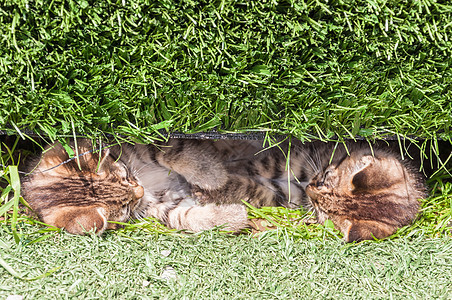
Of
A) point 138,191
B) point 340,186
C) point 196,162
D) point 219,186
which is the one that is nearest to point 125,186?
point 138,191

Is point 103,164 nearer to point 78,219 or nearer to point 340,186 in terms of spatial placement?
point 78,219

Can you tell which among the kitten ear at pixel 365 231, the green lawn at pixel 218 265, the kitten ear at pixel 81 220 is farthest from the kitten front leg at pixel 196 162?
the kitten ear at pixel 365 231

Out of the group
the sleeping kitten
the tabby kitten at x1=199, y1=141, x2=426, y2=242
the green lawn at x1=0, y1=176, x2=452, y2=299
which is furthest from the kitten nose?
the tabby kitten at x1=199, y1=141, x2=426, y2=242

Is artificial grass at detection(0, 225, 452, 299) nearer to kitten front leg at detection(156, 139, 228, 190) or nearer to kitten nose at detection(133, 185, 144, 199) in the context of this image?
kitten nose at detection(133, 185, 144, 199)

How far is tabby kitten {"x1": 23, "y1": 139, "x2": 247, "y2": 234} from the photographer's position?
1.68m

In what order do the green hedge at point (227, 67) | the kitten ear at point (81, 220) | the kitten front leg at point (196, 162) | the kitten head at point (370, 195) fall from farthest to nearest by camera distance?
1. the kitten front leg at point (196, 162)
2. the kitten head at point (370, 195)
3. the kitten ear at point (81, 220)
4. the green hedge at point (227, 67)

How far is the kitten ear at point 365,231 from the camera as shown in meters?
1.67

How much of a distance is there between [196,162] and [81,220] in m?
0.62

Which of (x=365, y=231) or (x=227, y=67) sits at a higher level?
(x=227, y=67)

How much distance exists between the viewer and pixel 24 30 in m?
1.31

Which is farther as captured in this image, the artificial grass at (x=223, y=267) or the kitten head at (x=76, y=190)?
the kitten head at (x=76, y=190)

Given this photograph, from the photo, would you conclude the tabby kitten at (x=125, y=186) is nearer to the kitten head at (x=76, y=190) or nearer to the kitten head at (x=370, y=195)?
the kitten head at (x=76, y=190)

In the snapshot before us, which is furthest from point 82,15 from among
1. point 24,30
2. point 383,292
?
point 383,292

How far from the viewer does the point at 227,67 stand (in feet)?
4.76
